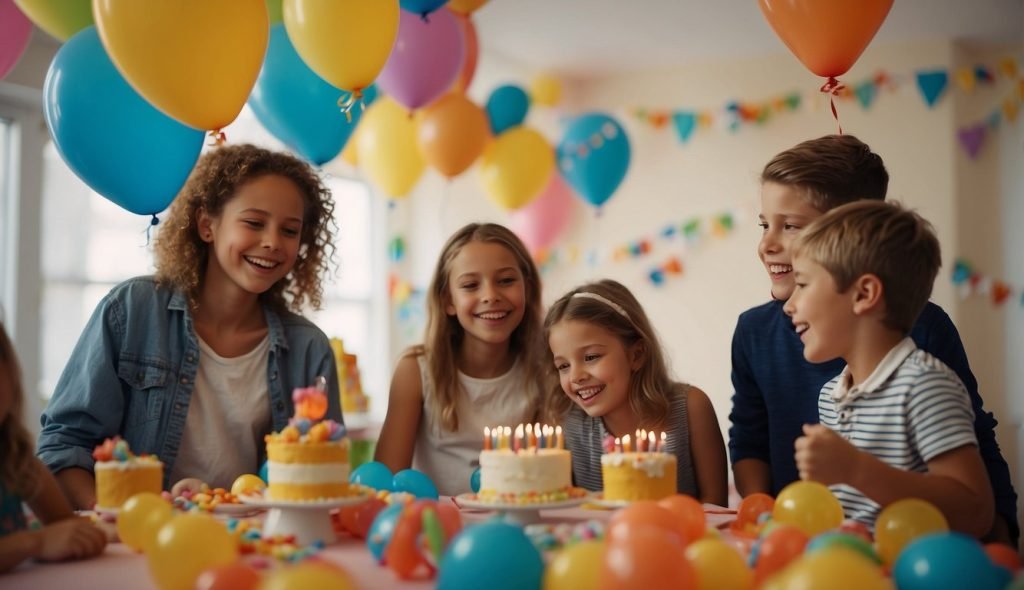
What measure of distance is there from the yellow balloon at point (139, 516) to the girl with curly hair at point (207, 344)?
61cm

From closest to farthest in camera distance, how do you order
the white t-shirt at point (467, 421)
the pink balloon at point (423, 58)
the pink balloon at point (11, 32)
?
1. the white t-shirt at point (467, 421)
2. the pink balloon at point (11, 32)
3. the pink balloon at point (423, 58)

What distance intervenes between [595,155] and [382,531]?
4.47m

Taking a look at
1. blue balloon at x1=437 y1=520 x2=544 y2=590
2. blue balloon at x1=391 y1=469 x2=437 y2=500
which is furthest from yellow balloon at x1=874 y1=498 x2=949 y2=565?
blue balloon at x1=391 y1=469 x2=437 y2=500

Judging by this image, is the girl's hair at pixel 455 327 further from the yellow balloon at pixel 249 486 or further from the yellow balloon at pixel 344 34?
the yellow balloon at pixel 249 486

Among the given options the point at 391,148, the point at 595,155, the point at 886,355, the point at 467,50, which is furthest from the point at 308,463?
the point at 595,155

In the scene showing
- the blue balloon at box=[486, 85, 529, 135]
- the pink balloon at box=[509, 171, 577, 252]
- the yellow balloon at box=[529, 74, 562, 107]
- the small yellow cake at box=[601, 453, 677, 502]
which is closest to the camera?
the small yellow cake at box=[601, 453, 677, 502]

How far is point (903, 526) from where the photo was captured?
4.16 feet

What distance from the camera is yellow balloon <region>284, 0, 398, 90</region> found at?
2617 mm

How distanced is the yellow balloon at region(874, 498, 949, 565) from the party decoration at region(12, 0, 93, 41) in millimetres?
2455

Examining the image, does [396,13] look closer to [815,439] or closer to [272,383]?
[272,383]

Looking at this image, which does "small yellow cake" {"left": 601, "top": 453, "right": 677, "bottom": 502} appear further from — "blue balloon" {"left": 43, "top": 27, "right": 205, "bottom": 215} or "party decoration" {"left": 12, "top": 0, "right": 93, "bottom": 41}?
"party decoration" {"left": 12, "top": 0, "right": 93, "bottom": 41}

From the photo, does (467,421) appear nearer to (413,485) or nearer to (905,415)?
(413,485)

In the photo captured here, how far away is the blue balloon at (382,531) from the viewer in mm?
1332

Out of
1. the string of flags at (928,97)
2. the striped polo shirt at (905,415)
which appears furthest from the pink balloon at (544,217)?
the striped polo shirt at (905,415)
